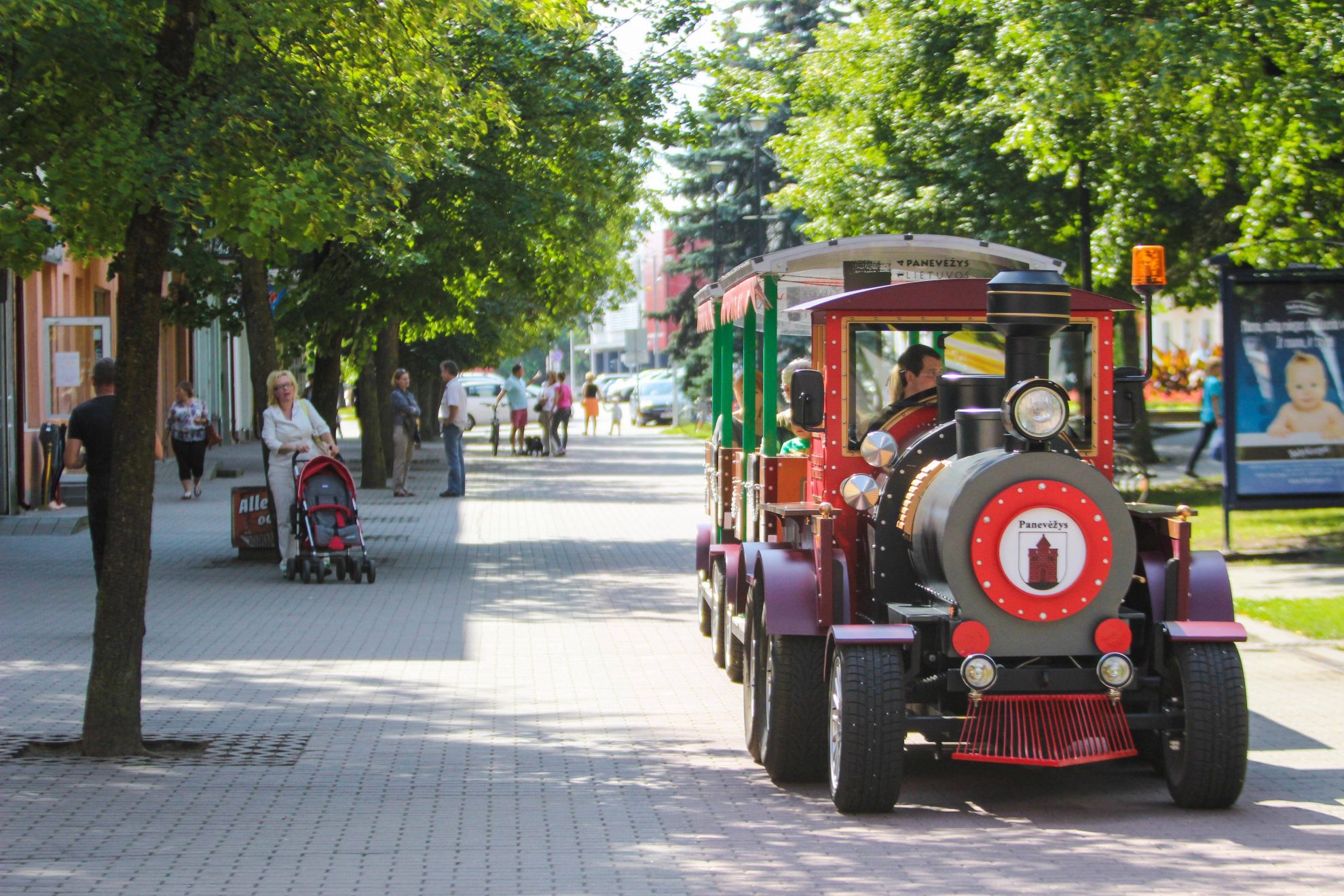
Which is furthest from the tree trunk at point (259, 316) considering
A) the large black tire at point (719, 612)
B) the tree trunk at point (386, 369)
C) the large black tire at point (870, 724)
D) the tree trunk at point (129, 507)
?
the large black tire at point (870, 724)

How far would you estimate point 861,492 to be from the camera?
22.9 ft

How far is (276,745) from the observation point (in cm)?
790

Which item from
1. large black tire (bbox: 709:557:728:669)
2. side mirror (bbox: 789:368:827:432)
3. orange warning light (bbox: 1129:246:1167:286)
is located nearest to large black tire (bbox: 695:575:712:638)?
large black tire (bbox: 709:557:728:669)

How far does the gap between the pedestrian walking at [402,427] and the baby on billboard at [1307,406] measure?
1305 centimetres

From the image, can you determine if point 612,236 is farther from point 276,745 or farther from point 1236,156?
point 276,745

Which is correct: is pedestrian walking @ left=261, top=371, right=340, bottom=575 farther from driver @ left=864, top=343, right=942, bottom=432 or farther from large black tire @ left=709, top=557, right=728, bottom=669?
driver @ left=864, top=343, right=942, bottom=432

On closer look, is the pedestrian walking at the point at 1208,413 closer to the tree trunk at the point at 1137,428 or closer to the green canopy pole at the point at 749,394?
the tree trunk at the point at 1137,428

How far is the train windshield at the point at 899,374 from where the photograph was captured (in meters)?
7.38

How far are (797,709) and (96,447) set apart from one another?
22.4ft

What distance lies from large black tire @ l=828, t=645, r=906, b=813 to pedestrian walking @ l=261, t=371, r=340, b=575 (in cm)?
891

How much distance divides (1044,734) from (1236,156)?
32.1 ft

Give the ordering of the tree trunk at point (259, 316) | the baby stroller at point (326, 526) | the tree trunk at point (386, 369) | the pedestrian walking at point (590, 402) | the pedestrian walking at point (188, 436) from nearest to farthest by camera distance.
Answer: the baby stroller at point (326, 526), the tree trunk at point (259, 316), the pedestrian walking at point (188, 436), the tree trunk at point (386, 369), the pedestrian walking at point (590, 402)

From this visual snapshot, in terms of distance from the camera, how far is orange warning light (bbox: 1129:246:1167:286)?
8.49 m

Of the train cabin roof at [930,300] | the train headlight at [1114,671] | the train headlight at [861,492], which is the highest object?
the train cabin roof at [930,300]
